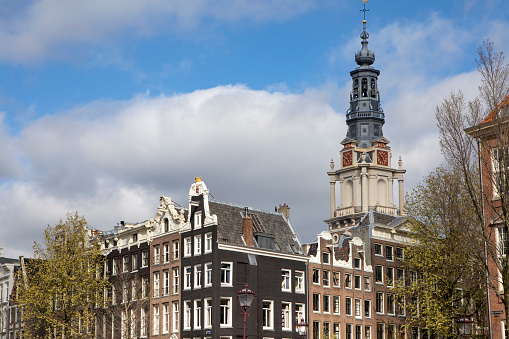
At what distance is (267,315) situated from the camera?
237 feet

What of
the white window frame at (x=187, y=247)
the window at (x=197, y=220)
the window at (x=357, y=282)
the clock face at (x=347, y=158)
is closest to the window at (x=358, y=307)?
the window at (x=357, y=282)

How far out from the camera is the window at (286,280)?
74438 mm

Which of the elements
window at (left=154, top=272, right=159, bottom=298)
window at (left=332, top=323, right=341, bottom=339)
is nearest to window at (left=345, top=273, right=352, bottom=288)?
window at (left=332, top=323, right=341, bottom=339)

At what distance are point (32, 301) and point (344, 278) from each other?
98.6 feet

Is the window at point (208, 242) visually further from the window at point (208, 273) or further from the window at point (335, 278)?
the window at point (335, 278)

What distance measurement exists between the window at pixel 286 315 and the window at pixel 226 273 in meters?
6.71

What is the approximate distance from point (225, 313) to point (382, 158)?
6815cm

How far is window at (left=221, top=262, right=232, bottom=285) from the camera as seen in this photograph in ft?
230

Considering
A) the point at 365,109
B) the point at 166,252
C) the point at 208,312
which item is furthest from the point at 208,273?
the point at 365,109

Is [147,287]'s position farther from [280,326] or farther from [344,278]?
[344,278]

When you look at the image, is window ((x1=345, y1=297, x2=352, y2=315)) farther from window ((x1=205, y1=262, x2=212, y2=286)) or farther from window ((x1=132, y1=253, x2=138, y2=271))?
window ((x1=132, y1=253, x2=138, y2=271))

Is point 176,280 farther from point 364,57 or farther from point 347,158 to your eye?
point 364,57

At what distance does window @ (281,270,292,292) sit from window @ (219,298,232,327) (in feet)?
22.2

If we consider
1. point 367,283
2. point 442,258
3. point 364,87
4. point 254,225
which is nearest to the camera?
point 442,258
